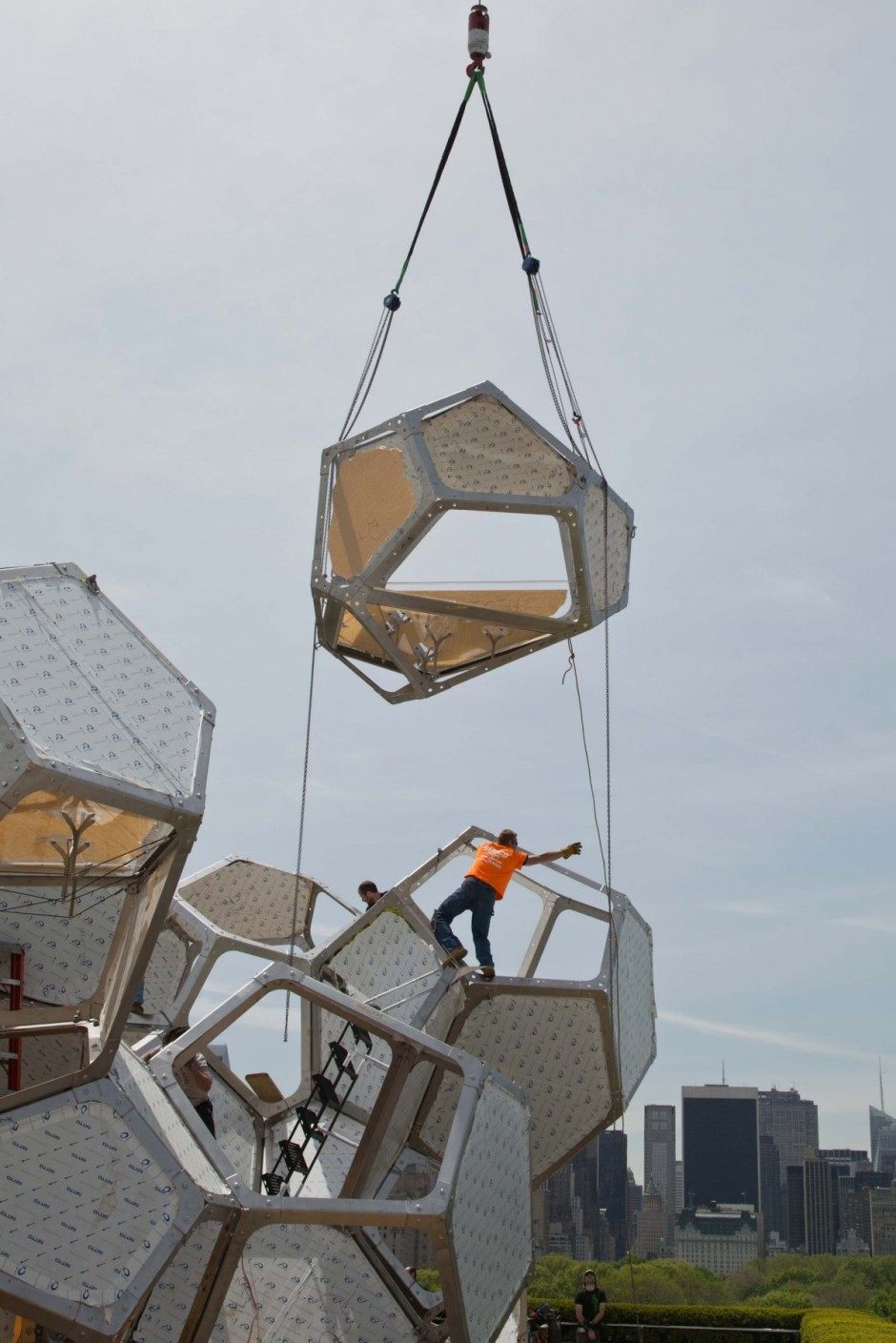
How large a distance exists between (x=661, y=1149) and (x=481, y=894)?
162 meters

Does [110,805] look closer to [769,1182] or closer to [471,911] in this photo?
[471,911]

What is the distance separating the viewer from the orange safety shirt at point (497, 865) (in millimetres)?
17625

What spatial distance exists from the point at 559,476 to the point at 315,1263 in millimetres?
8419

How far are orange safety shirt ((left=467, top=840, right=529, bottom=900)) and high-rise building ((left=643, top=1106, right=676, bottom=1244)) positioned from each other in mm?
146641

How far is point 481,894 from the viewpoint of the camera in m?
17.6

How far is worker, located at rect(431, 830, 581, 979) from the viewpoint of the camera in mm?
17609

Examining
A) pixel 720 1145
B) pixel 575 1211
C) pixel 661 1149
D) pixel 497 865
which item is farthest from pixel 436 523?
pixel 661 1149

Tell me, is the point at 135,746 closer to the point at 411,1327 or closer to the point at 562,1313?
the point at 411,1327

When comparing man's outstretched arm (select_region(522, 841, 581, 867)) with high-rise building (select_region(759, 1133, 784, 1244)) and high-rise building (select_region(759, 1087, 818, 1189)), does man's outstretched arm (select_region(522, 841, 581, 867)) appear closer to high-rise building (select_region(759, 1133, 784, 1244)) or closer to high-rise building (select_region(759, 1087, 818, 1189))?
high-rise building (select_region(759, 1133, 784, 1244))

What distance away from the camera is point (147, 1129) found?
1268cm

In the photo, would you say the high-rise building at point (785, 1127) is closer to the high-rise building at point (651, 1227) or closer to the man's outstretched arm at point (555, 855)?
the high-rise building at point (651, 1227)

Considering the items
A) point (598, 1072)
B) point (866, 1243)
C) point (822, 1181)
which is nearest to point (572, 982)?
point (598, 1072)

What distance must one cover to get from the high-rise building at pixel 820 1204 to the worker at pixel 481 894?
9484 centimetres

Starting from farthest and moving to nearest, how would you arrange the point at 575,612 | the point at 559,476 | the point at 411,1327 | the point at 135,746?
the point at 575,612 → the point at 559,476 → the point at 411,1327 → the point at 135,746
